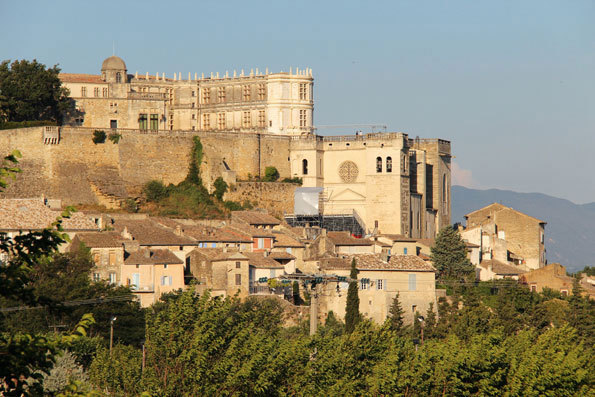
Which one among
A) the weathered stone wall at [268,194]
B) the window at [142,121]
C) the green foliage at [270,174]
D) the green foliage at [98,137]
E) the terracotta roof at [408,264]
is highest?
the window at [142,121]

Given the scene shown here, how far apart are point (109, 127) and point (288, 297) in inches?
842

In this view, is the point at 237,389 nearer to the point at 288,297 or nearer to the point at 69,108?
the point at 288,297

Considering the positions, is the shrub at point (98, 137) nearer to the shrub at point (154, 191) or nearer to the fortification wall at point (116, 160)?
the fortification wall at point (116, 160)

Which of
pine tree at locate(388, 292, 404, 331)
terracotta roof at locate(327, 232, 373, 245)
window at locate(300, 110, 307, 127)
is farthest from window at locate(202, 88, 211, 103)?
pine tree at locate(388, 292, 404, 331)

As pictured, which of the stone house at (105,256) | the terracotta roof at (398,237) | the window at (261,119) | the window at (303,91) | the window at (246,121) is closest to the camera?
the stone house at (105,256)

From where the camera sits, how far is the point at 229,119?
8450cm

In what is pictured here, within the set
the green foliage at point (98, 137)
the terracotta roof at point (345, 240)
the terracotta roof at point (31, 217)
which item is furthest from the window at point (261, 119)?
the terracotta roof at point (31, 217)

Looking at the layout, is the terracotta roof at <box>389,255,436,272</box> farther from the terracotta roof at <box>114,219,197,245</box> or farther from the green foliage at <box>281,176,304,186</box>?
the green foliage at <box>281,176,304,186</box>

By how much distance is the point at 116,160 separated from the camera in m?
72.5

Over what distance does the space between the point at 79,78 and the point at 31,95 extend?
582 cm

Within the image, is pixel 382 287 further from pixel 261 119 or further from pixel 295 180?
pixel 261 119

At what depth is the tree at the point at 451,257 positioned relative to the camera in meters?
69.3

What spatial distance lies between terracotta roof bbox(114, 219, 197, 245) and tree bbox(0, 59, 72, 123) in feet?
44.1

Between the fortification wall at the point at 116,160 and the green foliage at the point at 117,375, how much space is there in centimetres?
3460
